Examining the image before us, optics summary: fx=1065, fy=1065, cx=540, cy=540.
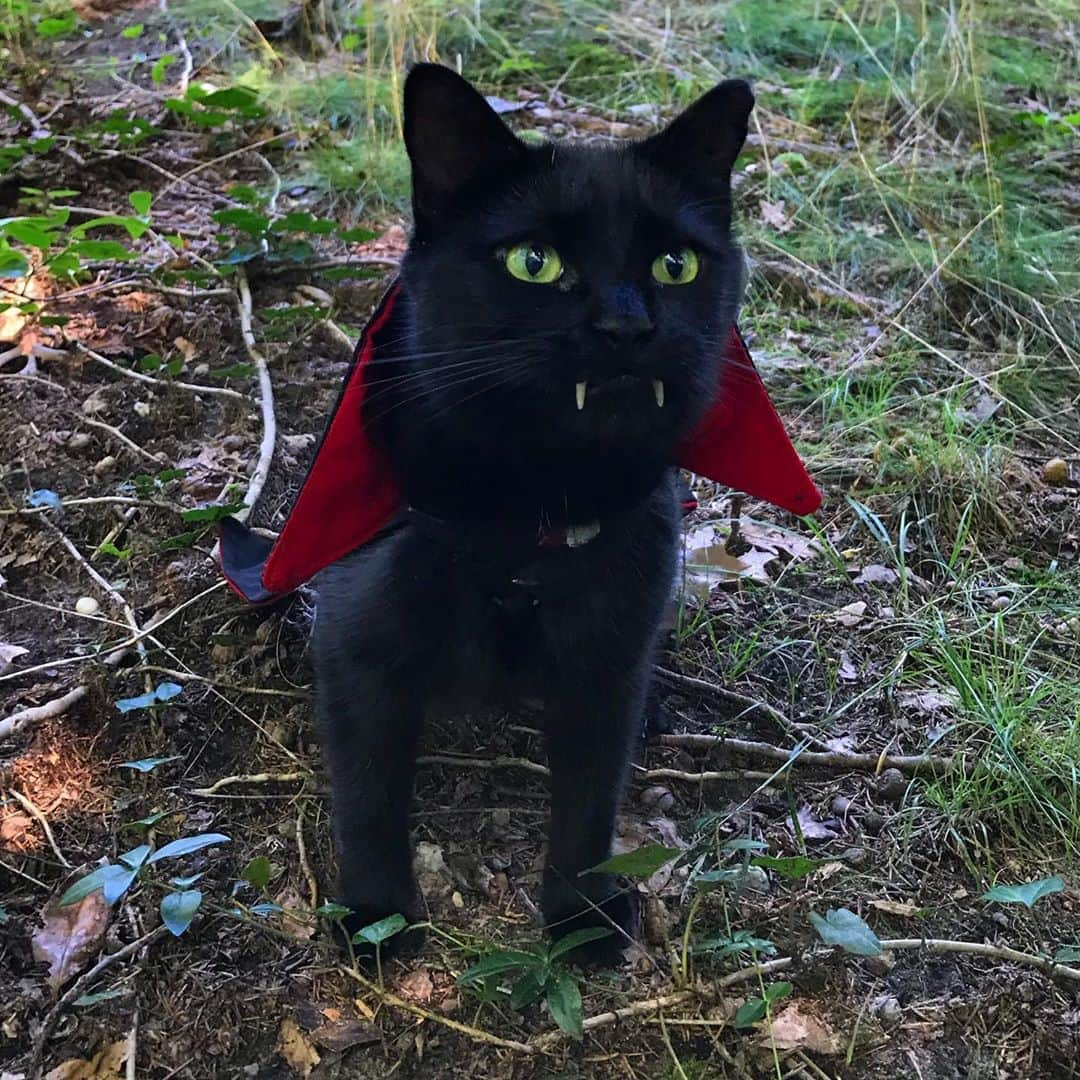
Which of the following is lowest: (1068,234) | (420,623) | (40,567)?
(40,567)

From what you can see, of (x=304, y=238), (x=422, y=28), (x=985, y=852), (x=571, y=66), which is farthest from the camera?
(x=571, y=66)

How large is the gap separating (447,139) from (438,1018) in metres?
1.18

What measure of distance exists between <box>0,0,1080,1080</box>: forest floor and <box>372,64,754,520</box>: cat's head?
565 millimetres

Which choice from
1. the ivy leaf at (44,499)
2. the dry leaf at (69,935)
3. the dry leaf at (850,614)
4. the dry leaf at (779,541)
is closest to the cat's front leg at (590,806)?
the dry leaf at (69,935)

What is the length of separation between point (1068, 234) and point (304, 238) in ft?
8.13

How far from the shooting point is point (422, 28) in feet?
13.4

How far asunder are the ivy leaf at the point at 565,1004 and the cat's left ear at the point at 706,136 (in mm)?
1130

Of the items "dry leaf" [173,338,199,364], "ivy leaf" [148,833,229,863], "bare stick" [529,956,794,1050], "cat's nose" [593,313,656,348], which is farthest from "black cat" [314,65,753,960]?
"dry leaf" [173,338,199,364]

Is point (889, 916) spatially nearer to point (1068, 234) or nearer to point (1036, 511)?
point (1036, 511)

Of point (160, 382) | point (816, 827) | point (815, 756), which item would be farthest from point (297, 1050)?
point (160, 382)

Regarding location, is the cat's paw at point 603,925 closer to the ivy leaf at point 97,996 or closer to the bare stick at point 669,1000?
the bare stick at point 669,1000

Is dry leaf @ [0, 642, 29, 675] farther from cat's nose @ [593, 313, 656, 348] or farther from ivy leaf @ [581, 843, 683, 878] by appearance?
cat's nose @ [593, 313, 656, 348]

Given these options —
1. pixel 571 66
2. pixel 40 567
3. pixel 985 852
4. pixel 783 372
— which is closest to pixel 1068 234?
pixel 783 372

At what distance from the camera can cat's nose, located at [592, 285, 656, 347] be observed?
4.07 ft
